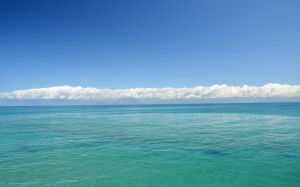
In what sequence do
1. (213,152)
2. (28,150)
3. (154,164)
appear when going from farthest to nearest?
1. (28,150)
2. (213,152)
3. (154,164)

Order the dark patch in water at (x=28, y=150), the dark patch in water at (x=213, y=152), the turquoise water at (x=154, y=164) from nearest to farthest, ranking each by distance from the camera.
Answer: the turquoise water at (x=154, y=164)
the dark patch in water at (x=213, y=152)
the dark patch in water at (x=28, y=150)

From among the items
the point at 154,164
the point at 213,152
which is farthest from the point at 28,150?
the point at 213,152

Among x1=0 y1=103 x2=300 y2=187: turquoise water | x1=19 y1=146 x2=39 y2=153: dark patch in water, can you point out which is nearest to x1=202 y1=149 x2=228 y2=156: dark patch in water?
x1=0 y1=103 x2=300 y2=187: turquoise water

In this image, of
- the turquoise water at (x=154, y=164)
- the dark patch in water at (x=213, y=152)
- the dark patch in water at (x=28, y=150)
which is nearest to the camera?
the turquoise water at (x=154, y=164)

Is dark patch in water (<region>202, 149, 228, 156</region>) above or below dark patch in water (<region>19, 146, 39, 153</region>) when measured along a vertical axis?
above

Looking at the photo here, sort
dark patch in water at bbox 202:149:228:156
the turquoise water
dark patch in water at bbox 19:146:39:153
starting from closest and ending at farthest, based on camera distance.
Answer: the turquoise water
dark patch in water at bbox 202:149:228:156
dark patch in water at bbox 19:146:39:153

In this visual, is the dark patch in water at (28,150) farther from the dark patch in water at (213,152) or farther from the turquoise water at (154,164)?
the dark patch in water at (213,152)

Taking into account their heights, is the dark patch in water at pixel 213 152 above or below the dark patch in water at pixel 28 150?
above

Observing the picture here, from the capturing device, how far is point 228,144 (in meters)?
30.4

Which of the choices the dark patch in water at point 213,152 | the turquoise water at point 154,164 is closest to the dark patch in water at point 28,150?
the turquoise water at point 154,164

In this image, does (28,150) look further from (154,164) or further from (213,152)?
(213,152)

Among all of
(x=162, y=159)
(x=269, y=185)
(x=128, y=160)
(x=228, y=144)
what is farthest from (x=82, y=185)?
(x=228, y=144)

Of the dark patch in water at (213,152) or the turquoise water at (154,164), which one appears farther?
the dark patch in water at (213,152)

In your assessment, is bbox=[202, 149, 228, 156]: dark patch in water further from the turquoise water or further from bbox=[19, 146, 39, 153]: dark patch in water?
bbox=[19, 146, 39, 153]: dark patch in water
